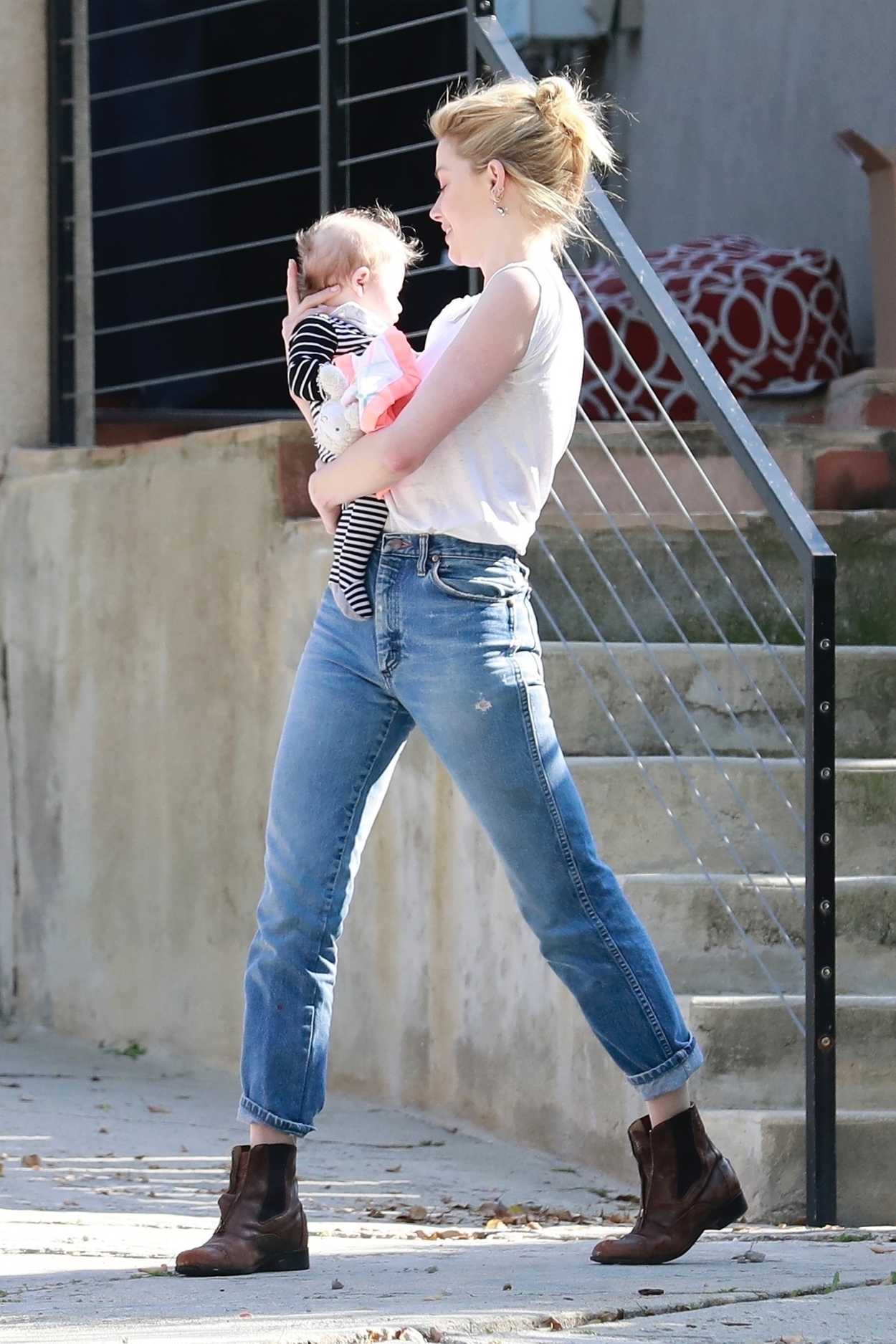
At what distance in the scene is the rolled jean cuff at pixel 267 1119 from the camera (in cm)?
308

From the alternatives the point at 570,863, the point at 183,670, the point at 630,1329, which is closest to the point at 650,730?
the point at 183,670

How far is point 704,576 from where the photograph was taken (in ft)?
17.3

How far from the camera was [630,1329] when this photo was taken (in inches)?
105

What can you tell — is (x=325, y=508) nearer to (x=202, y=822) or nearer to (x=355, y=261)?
(x=355, y=261)

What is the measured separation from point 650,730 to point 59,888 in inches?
76.7

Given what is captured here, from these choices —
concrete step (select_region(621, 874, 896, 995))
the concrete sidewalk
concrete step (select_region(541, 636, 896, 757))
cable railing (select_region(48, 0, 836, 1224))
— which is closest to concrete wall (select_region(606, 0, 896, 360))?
cable railing (select_region(48, 0, 836, 1224))

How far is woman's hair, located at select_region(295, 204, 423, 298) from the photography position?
3.20 metres

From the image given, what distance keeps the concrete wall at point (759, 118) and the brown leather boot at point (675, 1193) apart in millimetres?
4442

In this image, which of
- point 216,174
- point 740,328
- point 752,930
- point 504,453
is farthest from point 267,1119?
point 216,174

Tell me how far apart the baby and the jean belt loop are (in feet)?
0.28

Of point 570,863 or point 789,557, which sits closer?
point 570,863

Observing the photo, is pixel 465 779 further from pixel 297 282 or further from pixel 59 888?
pixel 59 888

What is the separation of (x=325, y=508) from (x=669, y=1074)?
92cm

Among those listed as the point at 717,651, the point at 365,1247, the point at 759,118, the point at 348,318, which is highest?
the point at 759,118
